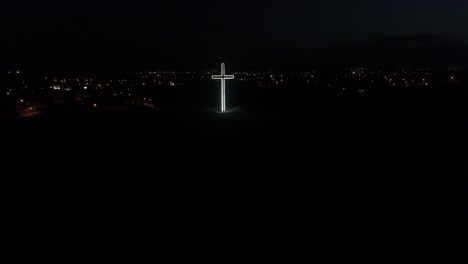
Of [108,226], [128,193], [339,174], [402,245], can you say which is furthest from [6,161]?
[402,245]

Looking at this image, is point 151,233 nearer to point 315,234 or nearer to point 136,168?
point 315,234

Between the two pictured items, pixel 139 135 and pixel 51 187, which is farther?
pixel 139 135

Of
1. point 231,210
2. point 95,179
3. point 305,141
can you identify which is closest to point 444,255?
point 231,210

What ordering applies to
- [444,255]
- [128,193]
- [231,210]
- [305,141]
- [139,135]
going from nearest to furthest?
[444,255] < [231,210] < [128,193] < [305,141] < [139,135]

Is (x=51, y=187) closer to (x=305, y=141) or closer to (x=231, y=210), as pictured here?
(x=231, y=210)

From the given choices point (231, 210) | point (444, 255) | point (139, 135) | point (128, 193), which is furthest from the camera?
point (139, 135)

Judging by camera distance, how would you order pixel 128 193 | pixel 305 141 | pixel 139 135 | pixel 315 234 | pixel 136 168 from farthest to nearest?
pixel 139 135 < pixel 305 141 < pixel 136 168 < pixel 128 193 < pixel 315 234
